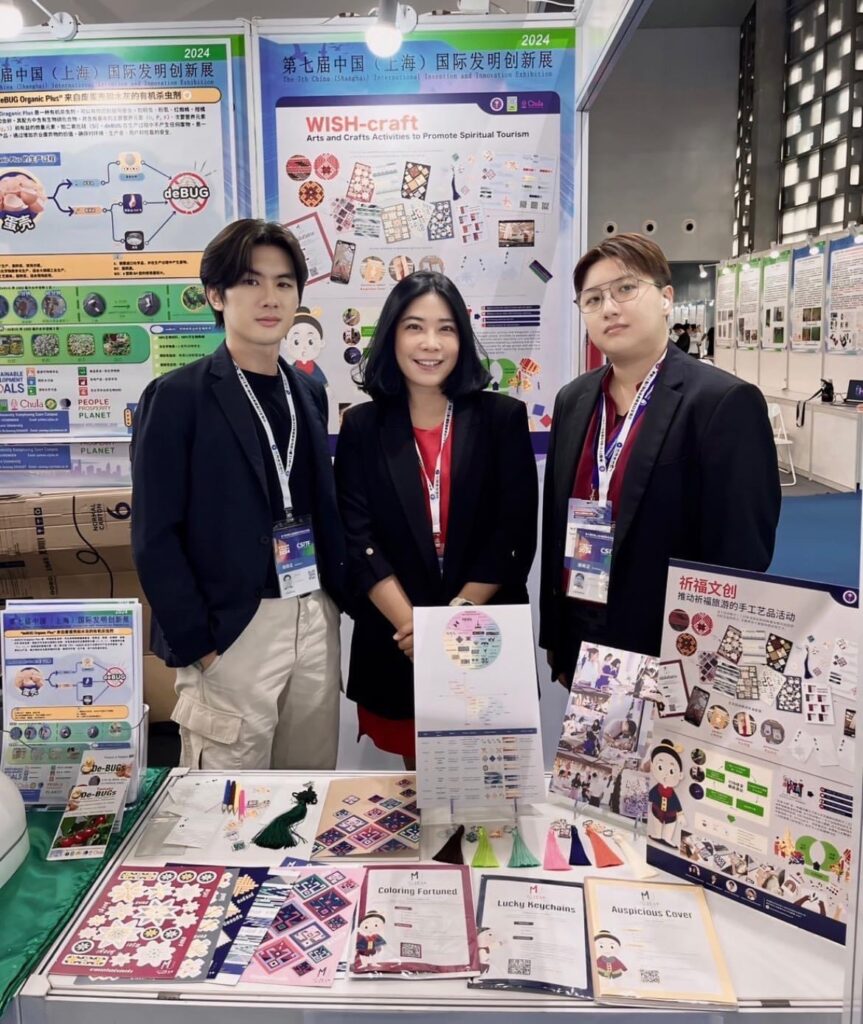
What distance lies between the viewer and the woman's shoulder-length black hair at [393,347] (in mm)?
1920

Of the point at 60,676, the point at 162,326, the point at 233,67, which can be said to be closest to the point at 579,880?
the point at 60,676

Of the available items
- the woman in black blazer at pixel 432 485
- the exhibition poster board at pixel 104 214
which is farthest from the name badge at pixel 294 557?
the exhibition poster board at pixel 104 214

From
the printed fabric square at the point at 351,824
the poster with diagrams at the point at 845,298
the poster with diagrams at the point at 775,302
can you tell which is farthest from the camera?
the poster with diagrams at the point at 775,302

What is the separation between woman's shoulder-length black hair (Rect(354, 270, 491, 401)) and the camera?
192 cm

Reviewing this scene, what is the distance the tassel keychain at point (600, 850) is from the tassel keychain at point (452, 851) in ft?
0.72

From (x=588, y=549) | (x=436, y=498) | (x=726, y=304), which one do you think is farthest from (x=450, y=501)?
(x=726, y=304)

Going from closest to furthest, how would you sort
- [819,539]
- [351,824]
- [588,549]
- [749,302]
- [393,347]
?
[351,824]
[588,549]
[393,347]
[819,539]
[749,302]

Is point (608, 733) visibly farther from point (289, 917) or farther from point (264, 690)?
point (264, 690)

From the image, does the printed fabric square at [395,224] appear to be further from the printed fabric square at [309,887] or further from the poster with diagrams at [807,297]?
the poster with diagrams at [807,297]

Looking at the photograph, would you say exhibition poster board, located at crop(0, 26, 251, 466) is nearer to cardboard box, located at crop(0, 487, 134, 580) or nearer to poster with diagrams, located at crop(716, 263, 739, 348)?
cardboard box, located at crop(0, 487, 134, 580)

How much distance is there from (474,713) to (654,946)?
1.41 ft

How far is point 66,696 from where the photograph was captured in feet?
4.88

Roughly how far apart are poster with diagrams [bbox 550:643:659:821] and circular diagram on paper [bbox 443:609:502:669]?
182 millimetres

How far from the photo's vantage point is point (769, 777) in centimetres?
118
